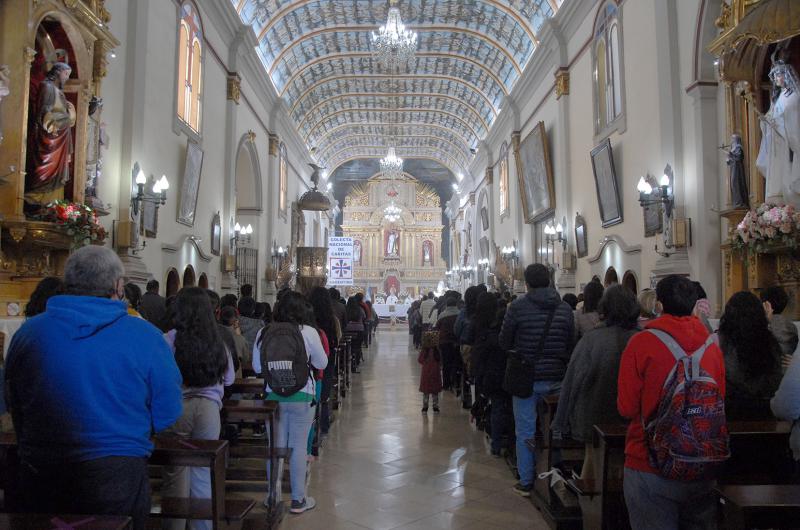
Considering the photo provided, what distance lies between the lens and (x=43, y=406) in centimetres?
219

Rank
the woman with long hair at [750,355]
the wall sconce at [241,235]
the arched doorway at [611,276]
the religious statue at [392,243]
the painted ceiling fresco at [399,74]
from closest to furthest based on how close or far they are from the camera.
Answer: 1. the woman with long hair at [750,355]
2. the arched doorway at [611,276]
3. the wall sconce at [241,235]
4. the painted ceiling fresco at [399,74]
5. the religious statue at [392,243]

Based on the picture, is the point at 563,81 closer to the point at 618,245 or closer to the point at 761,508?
the point at 618,245

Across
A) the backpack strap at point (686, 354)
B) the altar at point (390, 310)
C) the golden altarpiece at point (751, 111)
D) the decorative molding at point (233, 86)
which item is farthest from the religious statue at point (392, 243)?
the backpack strap at point (686, 354)

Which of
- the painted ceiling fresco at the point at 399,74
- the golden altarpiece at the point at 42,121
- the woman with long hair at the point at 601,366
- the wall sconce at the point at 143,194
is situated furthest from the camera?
the painted ceiling fresco at the point at 399,74

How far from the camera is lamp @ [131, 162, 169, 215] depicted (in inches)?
342

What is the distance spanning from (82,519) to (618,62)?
10.9 meters

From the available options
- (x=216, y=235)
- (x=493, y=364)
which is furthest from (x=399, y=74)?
(x=493, y=364)

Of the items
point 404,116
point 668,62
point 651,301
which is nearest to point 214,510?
point 651,301

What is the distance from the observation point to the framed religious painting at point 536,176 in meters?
14.4

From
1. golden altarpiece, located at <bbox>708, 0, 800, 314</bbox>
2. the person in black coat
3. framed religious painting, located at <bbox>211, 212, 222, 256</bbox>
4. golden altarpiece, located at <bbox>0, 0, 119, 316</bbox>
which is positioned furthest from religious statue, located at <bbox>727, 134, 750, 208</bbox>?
framed religious painting, located at <bbox>211, 212, 222, 256</bbox>

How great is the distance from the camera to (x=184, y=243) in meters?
11.2

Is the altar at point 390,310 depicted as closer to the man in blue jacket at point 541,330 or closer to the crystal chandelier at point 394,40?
the crystal chandelier at point 394,40

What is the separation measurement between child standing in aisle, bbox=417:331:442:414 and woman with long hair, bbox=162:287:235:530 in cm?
496

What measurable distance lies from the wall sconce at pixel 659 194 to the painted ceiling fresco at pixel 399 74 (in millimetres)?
Result: 7659
